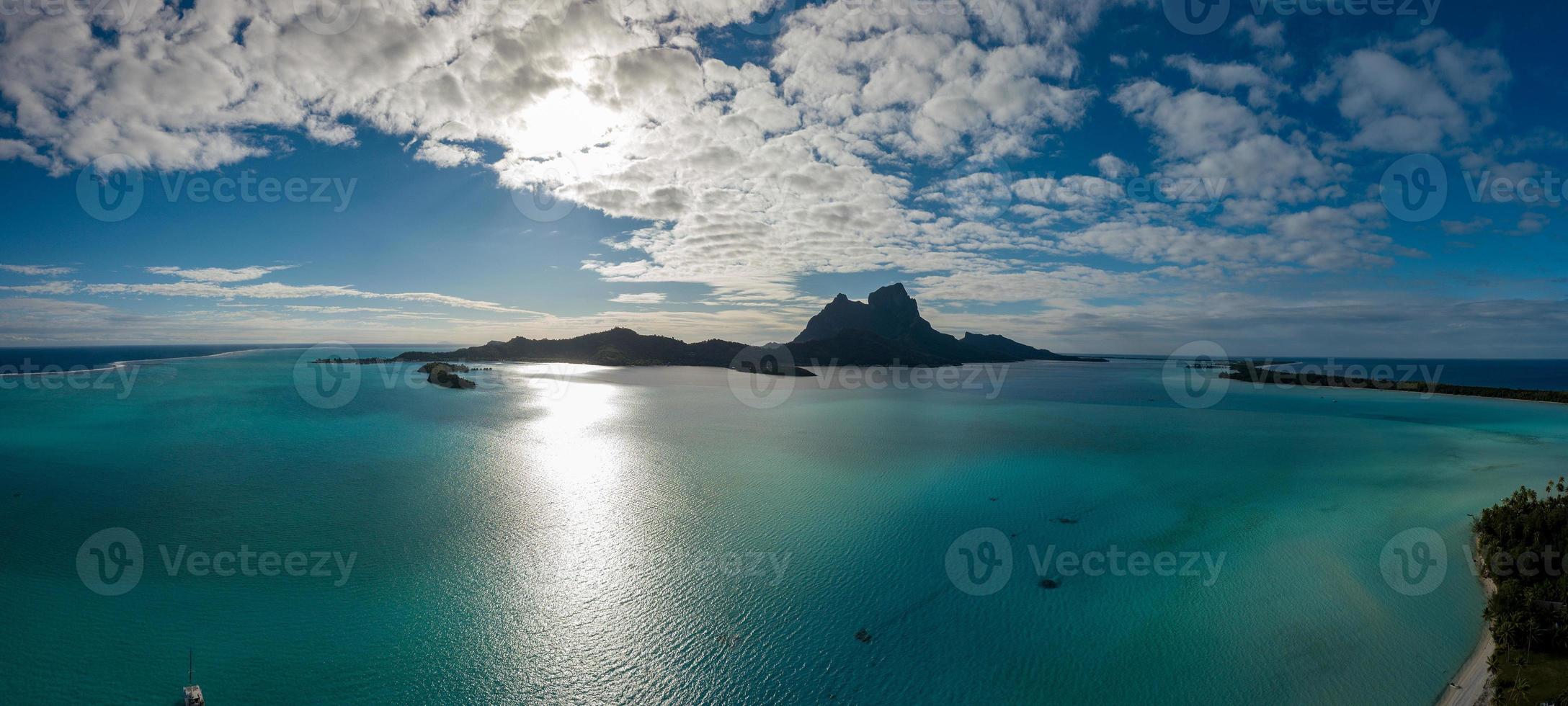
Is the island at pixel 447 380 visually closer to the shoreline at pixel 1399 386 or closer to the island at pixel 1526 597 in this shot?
the island at pixel 1526 597

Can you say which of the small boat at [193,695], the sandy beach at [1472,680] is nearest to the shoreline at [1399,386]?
the sandy beach at [1472,680]

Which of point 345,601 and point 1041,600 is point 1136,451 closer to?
point 1041,600

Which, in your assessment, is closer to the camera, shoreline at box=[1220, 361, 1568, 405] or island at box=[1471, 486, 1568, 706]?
island at box=[1471, 486, 1568, 706]

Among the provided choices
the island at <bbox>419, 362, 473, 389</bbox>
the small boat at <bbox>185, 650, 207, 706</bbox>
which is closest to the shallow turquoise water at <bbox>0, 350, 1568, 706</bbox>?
the small boat at <bbox>185, 650, 207, 706</bbox>

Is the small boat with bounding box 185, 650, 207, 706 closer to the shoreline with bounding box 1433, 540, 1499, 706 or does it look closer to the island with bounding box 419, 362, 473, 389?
the shoreline with bounding box 1433, 540, 1499, 706

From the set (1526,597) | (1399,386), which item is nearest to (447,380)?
(1526,597)

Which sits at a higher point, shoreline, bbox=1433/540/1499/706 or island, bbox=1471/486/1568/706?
island, bbox=1471/486/1568/706
